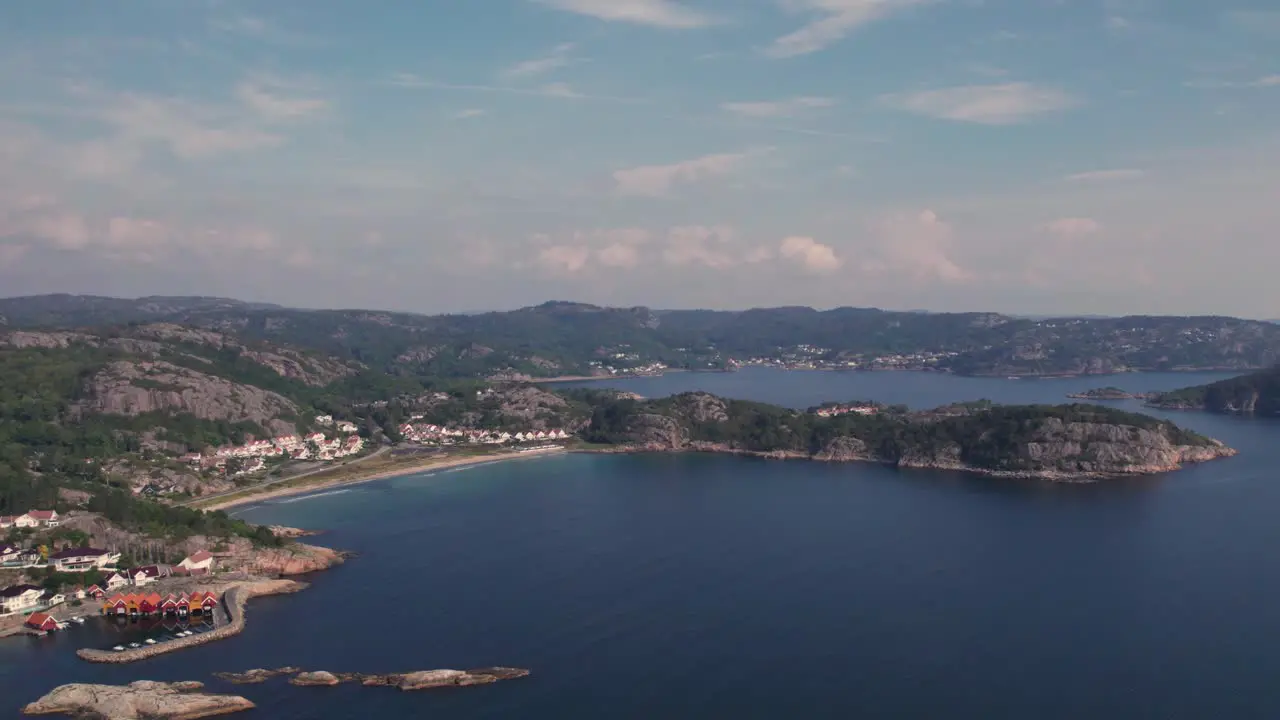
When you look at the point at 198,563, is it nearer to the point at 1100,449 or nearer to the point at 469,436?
the point at 469,436

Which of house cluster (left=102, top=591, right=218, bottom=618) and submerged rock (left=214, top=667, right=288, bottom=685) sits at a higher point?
house cluster (left=102, top=591, right=218, bottom=618)

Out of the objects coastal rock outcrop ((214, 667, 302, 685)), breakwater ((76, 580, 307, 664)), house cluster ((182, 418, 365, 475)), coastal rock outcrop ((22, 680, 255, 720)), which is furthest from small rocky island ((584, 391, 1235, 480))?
coastal rock outcrop ((22, 680, 255, 720))

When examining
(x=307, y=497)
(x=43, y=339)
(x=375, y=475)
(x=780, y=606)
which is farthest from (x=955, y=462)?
(x=43, y=339)

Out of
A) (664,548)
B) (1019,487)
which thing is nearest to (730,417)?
(1019,487)

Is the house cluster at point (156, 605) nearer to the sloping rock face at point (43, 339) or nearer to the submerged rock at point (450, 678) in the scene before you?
the submerged rock at point (450, 678)

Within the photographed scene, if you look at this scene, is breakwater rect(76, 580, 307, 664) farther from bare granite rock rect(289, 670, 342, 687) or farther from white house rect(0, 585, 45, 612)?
bare granite rock rect(289, 670, 342, 687)
